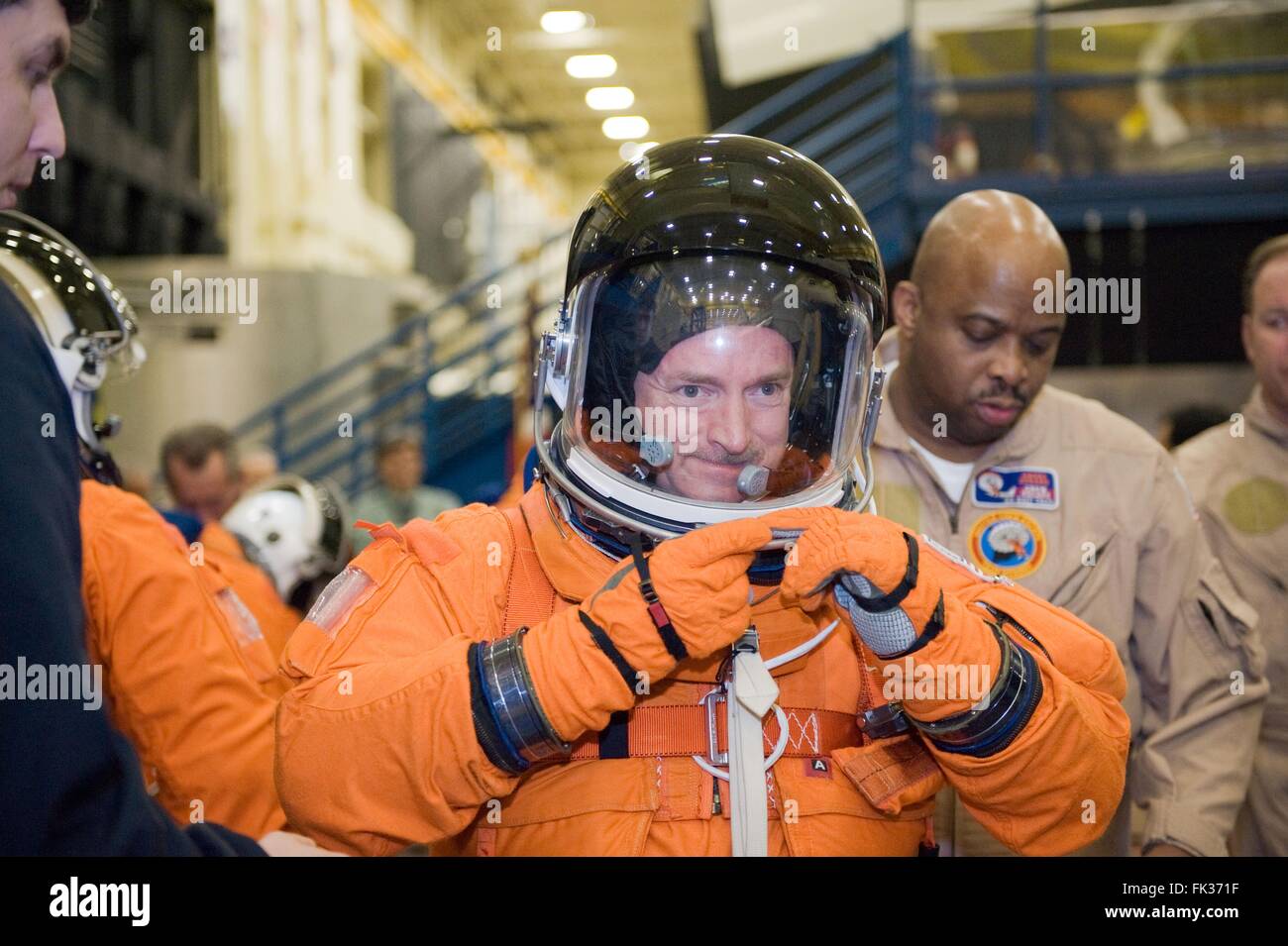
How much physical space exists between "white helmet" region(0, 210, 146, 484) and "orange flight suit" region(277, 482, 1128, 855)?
1.09 metres

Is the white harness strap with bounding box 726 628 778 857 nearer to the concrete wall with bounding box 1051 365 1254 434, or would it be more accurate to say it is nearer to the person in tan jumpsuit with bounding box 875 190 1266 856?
the person in tan jumpsuit with bounding box 875 190 1266 856

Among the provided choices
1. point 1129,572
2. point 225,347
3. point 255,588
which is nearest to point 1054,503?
point 1129,572

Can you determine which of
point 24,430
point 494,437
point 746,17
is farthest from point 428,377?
point 24,430

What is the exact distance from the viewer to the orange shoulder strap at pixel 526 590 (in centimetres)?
146

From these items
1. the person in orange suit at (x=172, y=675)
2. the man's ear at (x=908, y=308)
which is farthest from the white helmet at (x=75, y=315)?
the man's ear at (x=908, y=308)

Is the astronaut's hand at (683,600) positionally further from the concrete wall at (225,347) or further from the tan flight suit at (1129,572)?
the concrete wall at (225,347)

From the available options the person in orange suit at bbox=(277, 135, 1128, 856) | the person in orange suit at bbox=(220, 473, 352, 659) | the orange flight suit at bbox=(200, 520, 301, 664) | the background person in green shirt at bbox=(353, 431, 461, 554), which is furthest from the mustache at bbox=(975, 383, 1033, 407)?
the background person in green shirt at bbox=(353, 431, 461, 554)

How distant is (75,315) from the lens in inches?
89.6

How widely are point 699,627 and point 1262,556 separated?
1568mm

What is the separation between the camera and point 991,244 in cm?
211

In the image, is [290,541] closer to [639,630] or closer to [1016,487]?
[1016,487]

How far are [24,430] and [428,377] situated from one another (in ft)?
20.0

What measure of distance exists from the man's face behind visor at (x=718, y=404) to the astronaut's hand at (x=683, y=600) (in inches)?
6.8
